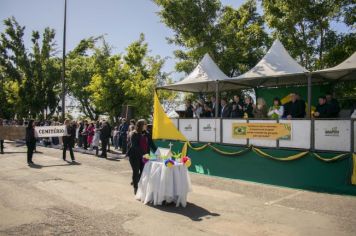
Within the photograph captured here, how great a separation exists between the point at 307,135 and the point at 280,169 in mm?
1401

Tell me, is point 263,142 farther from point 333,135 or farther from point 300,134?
point 333,135

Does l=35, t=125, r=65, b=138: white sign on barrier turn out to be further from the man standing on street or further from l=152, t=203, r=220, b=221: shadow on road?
l=152, t=203, r=220, b=221: shadow on road

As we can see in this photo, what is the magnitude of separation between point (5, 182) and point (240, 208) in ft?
23.8

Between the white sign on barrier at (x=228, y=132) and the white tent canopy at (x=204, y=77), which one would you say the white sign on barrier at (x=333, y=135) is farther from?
the white tent canopy at (x=204, y=77)

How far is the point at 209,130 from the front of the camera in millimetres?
13688

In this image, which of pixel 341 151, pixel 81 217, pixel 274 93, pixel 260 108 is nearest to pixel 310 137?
pixel 341 151

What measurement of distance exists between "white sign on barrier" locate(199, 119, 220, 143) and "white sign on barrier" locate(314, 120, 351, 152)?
3.94 m

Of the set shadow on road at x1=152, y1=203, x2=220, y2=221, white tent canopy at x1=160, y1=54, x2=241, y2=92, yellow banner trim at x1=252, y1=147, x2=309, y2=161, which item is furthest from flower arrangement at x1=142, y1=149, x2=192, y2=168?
white tent canopy at x1=160, y1=54, x2=241, y2=92

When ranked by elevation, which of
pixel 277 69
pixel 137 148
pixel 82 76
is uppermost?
pixel 82 76

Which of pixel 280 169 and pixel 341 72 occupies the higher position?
pixel 341 72

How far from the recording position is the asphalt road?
643 cm

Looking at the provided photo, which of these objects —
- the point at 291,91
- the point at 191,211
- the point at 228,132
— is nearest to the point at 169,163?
the point at 191,211

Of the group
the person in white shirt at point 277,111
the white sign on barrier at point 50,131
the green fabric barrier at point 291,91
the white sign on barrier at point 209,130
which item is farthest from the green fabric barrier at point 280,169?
the white sign on barrier at point 50,131

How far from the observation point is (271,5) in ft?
58.3
